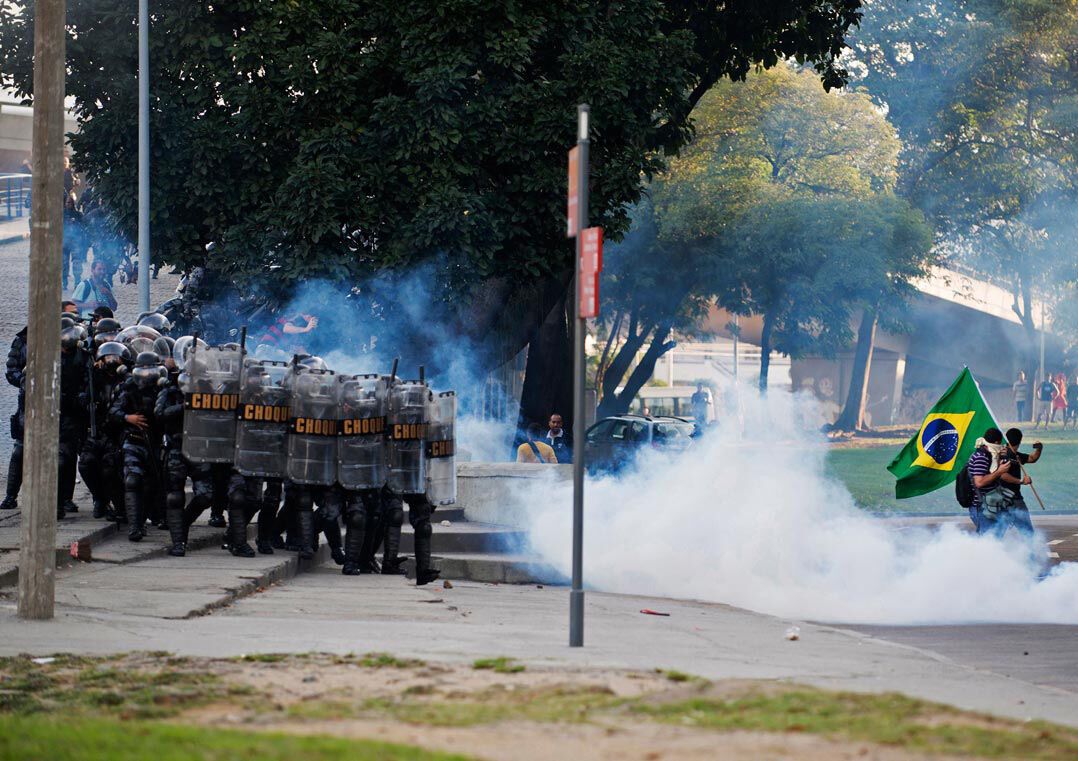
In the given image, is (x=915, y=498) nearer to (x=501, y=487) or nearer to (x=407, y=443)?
(x=501, y=487)

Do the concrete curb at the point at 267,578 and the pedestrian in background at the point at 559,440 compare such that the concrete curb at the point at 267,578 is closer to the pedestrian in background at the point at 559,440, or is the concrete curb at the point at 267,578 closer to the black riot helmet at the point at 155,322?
the black riot helmet at the point at 155,322

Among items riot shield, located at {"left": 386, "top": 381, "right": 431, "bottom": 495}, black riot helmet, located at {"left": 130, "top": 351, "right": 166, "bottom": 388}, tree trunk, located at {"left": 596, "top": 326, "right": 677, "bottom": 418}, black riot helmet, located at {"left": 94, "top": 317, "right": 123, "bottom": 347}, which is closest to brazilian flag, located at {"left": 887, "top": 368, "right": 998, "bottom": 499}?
riot shield, located at {"left": 386, "top": 381, "right": 431, "bottom": 495}

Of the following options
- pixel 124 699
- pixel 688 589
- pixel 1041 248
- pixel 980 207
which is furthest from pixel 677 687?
pixel 1041 248

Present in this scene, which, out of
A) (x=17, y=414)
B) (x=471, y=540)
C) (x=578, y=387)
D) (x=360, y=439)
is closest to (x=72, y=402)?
(x=17, y=414)

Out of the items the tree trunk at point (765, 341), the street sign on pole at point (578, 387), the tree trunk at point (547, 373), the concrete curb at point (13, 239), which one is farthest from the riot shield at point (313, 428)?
the tree trunk at point (765, 341)

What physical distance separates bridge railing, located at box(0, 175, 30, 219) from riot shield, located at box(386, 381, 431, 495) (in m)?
29.9

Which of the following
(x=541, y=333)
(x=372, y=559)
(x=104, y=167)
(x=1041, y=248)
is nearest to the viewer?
(x=372, y=559)

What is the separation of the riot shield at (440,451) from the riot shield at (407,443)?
118 millimetres

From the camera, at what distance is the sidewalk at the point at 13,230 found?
3838cm

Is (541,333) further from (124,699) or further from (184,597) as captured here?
(124,699)

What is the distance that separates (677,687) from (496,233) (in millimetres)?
12649

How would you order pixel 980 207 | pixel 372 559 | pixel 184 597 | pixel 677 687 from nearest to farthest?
pixel 677 687 → pixel 184 597 → pixel 372 559 → pixel 980 207

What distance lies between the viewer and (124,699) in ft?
22.3

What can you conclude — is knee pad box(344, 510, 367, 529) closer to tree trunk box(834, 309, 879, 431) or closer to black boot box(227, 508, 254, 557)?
black boot box(227, 508, 254, 557)
